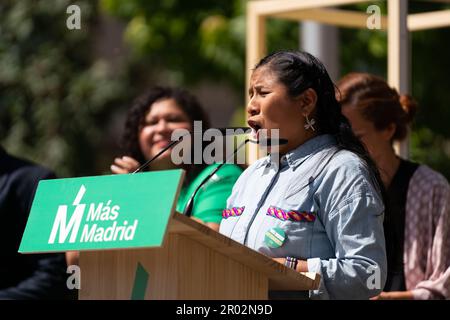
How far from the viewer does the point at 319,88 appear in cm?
397

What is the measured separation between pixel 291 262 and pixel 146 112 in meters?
2.42

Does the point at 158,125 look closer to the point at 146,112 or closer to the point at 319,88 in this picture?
the point at 146,112

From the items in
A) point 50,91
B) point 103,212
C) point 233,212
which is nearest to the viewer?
point 103,212

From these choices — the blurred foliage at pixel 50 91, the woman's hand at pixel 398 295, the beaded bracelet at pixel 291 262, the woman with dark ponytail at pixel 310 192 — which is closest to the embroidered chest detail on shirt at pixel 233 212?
→ the woman with dark ponytail at pixel 310 192

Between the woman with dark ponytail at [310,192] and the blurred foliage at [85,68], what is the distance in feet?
20.5

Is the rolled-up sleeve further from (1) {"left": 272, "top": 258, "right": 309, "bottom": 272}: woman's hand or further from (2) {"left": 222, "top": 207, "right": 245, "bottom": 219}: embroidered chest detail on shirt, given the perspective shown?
(2) {"left": 222, "top": 207, "right": 245, "bottom": 219}: embroidered chest detail on shirt

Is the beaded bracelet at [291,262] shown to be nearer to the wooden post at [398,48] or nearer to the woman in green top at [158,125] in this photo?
the woman in green top at [158,125]

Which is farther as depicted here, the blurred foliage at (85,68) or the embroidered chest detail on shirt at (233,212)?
the blurred foliage at (85,68)

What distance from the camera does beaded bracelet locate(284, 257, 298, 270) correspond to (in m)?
3.67

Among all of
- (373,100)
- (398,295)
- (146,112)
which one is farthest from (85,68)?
(398,295)

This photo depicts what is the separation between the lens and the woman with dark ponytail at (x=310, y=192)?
12.0 feet

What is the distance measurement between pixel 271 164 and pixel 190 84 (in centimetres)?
720

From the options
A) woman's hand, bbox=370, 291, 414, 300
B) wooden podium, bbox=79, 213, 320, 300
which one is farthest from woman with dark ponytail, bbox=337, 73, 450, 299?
wooden podium, bbox=79, 213, 320, 300
